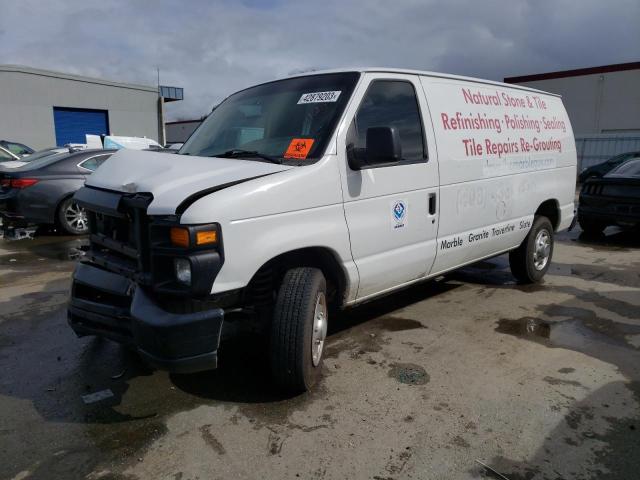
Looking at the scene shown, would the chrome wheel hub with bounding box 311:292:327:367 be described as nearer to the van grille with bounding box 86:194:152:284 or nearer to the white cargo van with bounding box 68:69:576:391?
the white cargo van with bounding box 68:69:576:391

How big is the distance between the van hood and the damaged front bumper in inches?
21.9

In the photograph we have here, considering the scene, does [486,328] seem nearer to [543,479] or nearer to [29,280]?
[543,479]

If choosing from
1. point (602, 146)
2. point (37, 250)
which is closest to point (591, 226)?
point (37, 250)

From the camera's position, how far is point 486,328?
184 inches

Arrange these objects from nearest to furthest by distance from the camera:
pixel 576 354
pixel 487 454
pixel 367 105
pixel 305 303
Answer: pixel 487 454
pixel 305 303
pixel 367 105
pixel 576 354

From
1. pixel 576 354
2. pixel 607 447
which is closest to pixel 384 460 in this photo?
pixel 607 447

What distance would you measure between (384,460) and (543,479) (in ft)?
2.61

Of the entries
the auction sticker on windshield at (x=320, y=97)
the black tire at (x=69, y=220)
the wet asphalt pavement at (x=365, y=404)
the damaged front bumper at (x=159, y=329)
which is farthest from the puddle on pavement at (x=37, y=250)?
the auction sticker on windshield at (x=320, y=97)

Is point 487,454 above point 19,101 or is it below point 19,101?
below

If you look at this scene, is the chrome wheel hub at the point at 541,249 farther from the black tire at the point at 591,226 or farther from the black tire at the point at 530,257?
the black tire at the point at 591,226

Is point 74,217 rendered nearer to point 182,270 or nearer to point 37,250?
point 37,250

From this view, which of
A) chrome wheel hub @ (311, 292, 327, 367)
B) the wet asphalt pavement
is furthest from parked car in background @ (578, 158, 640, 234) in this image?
chrome wheel hub @ (311, 292, 327, 367)

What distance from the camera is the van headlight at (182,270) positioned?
2.75 meters

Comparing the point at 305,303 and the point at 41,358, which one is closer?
the point at 305,303
